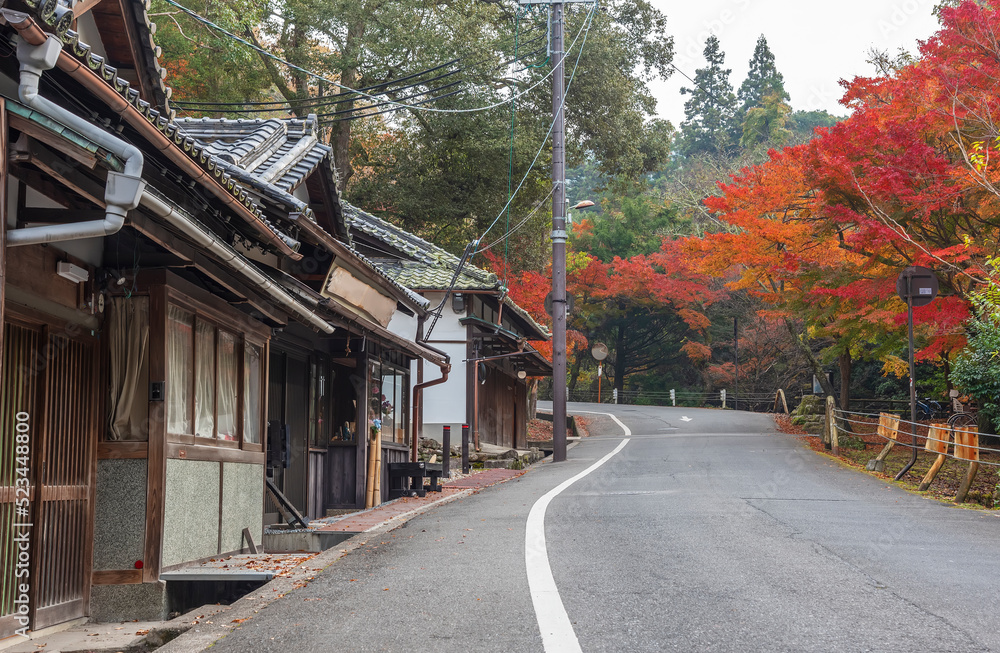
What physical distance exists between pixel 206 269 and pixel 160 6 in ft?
65.2

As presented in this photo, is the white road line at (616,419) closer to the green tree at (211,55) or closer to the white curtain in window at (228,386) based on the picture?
the green tree at (211,55)

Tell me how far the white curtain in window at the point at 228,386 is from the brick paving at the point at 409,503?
2181mm

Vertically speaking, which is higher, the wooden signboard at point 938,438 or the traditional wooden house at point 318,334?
the traditional wooden house at point 318,334

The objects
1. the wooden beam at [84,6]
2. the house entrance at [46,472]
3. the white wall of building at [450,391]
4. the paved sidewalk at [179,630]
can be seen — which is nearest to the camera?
the paved sidewalk at [179,630]

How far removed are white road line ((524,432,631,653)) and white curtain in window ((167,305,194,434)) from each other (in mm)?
3421

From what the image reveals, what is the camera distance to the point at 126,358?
7.78 m

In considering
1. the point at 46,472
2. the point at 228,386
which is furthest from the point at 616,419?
the point at 46,472

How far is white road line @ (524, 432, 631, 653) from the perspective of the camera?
4867 millimetres

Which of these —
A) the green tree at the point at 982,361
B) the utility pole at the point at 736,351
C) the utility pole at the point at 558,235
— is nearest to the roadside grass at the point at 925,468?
the green tree at the point at 982,361

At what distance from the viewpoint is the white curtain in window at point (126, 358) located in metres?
7.73

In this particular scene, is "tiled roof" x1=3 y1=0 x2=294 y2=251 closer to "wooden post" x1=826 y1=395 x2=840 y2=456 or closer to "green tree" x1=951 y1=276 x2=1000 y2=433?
"green tree" x1=951 y1=276 x2=1000 y2=433

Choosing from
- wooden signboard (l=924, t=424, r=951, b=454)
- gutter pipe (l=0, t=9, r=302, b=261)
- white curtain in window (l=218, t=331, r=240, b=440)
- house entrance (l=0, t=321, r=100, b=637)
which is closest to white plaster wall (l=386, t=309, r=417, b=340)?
wooden signboard (l=924, t=424, r=951, b=454)

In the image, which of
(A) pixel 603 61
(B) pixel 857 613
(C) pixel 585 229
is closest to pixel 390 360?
(B) pixel 857 613

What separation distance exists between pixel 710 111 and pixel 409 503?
66.0 metres
